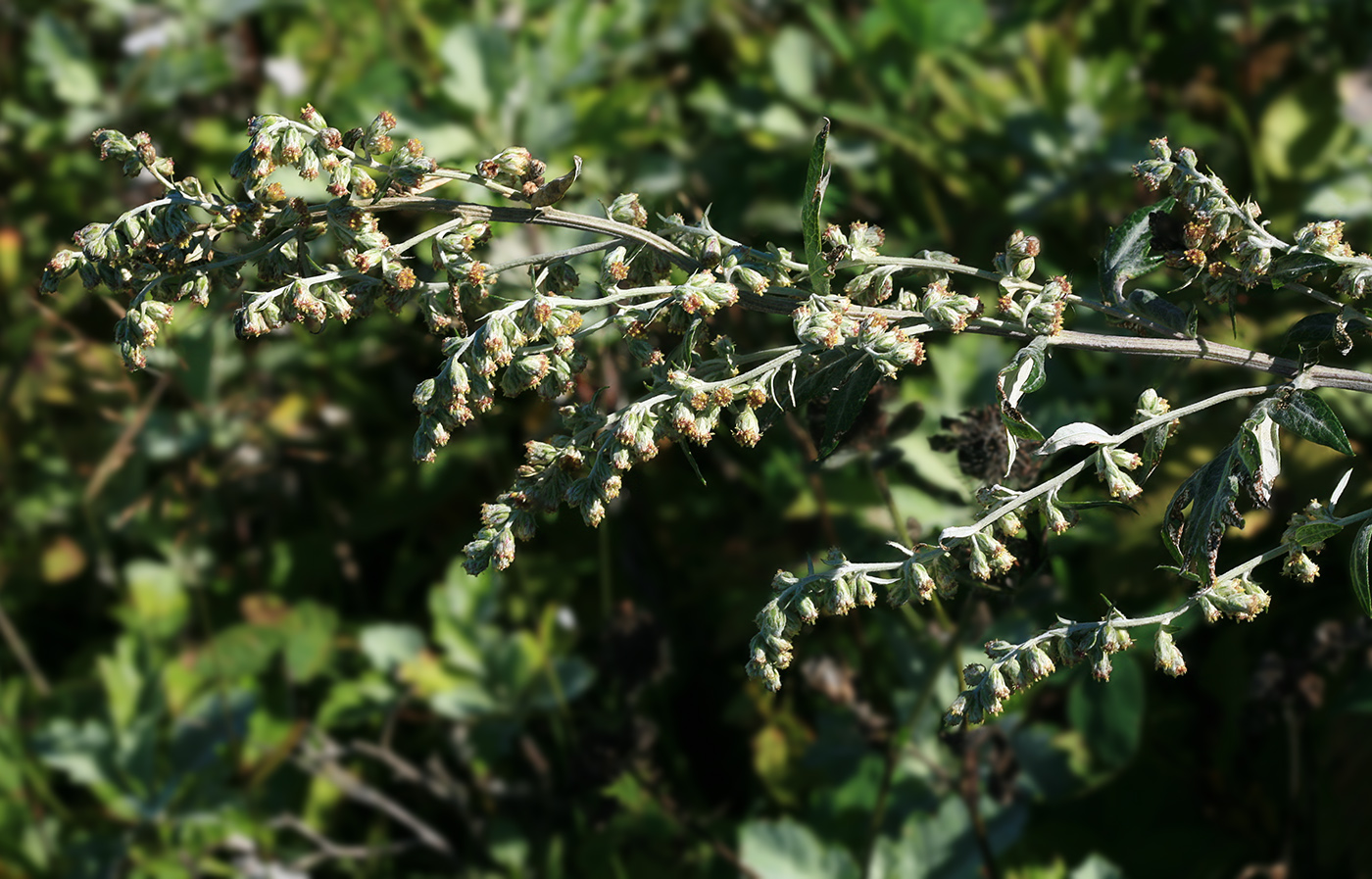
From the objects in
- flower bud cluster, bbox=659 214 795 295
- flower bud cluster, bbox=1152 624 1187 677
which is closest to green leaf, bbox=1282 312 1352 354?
flower bud cluster, bbox=1152 624 1187 677

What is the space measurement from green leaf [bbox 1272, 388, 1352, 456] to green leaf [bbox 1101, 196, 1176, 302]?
9.6 inches

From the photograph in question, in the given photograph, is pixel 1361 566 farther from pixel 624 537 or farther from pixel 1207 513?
pixel 624 537

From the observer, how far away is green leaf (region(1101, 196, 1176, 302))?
150 centimetres

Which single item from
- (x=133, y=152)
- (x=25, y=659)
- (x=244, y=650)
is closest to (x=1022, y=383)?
(x=133, y=152)

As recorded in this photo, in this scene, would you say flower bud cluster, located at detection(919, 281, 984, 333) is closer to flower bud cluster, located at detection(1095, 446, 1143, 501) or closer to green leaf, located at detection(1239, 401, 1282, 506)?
flower bud cluster, located at detection(1095, 446, 1143, 501)

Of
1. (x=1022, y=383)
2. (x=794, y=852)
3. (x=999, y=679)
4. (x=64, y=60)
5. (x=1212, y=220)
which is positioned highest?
(x=64, y=60)

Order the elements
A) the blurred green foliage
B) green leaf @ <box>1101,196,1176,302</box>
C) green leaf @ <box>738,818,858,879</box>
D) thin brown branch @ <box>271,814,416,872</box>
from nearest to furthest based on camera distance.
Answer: green leaf @ <box>1101,196,1176,302</box> → green leaf @ <box>738,818,858,879</box> → the blurred green foliage → thin brown branch @ <box>271,814,416,872</box>

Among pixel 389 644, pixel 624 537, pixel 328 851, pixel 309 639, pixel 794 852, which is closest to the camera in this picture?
pixel 794 852

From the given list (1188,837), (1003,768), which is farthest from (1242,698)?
(1003,768)

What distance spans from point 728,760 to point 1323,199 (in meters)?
2.14

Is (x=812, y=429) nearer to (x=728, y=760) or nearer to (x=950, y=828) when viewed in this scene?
(x=950, y=828)

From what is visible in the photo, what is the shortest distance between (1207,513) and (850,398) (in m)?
0.43

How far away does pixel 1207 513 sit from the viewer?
1338 mm

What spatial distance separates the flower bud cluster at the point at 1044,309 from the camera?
1.37 meters
